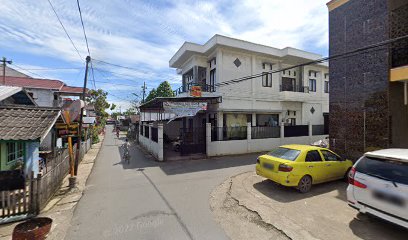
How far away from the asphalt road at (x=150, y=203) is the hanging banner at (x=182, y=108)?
3389 millimetres

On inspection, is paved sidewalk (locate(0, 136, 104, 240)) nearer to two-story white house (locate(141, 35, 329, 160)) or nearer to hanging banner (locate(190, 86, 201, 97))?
two-story white house (locate(141, 35, 329, 160))

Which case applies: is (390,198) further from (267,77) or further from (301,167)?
(267,77)

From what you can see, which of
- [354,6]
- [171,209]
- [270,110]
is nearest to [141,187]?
[171,209]

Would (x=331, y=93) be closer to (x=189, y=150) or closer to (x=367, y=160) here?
(x=367, y=160)

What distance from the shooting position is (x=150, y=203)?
611cm

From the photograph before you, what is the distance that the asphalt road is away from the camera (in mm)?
4543

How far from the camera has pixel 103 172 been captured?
10094mm

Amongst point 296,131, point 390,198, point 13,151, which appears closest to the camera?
point 390,198

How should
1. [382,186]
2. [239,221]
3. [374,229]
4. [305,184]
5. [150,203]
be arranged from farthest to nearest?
[305,184], [150,203], [239,221], [374,229], [382,186]

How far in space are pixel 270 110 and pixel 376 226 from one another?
14.2 metres

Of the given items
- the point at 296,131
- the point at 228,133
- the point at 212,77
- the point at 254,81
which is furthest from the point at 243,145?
the point at 212,77

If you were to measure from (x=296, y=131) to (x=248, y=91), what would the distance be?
519 cm

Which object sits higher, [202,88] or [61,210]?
[202,88]

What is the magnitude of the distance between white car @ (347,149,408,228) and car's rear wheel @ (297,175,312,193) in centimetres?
192
